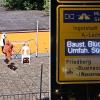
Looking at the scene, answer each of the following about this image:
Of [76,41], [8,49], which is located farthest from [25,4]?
[76,41]

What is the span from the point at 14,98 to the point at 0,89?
3.94m

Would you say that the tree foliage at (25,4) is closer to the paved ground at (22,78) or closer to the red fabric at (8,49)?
the red fabric at (8,49)

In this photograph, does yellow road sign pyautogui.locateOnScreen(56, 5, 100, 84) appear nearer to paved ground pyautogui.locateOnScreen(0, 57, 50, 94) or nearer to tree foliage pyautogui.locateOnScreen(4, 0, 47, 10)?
paved ground pyautogui.locateOnScreen(0, 57, 50, 94)

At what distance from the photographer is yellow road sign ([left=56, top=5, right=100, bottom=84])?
593 centimetres

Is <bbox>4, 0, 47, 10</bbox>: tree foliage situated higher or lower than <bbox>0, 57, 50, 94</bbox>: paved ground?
lower

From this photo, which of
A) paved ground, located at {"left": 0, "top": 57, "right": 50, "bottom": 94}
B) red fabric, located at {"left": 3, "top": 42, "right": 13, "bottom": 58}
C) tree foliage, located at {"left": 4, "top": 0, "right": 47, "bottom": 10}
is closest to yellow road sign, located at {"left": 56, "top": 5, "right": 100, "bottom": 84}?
paved ground, located at {"left": 0, "top": 57, "right": 50, "bottom": 94}

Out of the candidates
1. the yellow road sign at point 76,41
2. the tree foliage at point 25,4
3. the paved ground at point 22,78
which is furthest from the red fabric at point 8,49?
the tree foliage at point 25,4

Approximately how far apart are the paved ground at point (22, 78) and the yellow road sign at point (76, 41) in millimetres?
8524

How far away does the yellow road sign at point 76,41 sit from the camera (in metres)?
5.93

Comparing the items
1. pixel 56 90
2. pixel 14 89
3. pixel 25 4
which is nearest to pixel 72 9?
pixel 56 90

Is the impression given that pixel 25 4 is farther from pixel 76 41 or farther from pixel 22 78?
A: pixel 76 41

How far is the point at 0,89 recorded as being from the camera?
50.7ft

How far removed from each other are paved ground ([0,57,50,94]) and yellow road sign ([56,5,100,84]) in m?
8.52

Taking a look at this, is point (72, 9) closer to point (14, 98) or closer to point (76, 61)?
point (76, 61)
